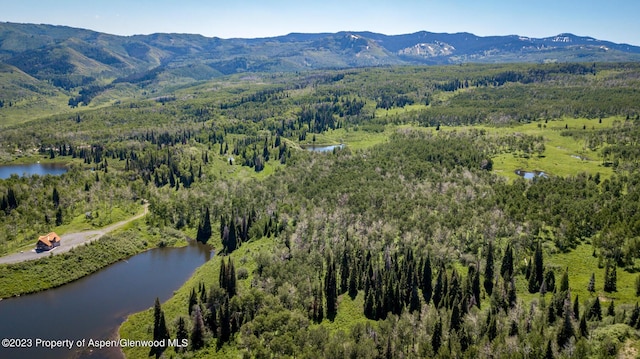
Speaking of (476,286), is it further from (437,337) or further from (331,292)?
(331,292)

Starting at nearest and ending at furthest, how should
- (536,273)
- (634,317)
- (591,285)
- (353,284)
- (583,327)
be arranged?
(583,327) → (634,317) → (591,285) → (536,273) → (353,284)

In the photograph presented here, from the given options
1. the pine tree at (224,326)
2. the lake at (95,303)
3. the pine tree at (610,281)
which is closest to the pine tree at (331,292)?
the pine tree at (224,326)

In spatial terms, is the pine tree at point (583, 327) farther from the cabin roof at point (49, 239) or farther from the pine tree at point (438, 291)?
the cabin roof at point (49, 239)

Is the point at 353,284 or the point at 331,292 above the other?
the point at 331,292

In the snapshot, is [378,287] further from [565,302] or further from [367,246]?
[565,302]

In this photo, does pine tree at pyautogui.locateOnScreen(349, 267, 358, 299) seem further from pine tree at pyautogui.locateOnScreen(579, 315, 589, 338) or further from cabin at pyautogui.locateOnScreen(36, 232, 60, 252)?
cabin at pyautogui.locateOnScreen(36, 232, 60, 252)

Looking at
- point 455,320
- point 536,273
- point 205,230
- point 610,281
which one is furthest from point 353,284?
point 205,230

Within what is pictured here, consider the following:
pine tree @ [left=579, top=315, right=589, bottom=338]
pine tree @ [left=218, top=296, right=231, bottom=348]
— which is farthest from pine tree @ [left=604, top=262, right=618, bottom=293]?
pine tree @ [left=218, top=296, right=231, bottom=348]
